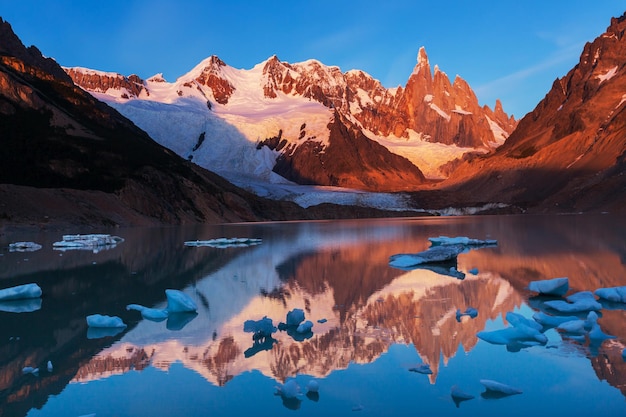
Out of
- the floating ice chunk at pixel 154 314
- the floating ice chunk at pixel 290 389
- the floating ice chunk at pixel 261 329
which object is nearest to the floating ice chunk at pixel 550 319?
the floating ice chunk at pixel 261 329

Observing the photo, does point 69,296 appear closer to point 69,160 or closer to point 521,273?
point 521,273

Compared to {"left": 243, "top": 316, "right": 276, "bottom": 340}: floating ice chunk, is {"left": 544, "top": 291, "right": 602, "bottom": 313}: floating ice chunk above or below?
above

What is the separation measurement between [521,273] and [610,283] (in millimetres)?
3613

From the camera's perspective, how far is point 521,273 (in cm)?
2241

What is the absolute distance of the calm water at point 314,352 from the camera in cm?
898

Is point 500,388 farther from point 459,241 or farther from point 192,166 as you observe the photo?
point 192,166

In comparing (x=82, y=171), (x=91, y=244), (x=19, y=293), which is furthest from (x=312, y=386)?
(x=82, y=171)

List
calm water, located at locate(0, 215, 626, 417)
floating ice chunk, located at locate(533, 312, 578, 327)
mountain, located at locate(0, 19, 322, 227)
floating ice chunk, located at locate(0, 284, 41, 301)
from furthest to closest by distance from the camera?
mountain, located at locate(0, 19, 322, 227) < floating ice chunk, located at locate(0, 284, 41, 301) < floating ice chunk, located at locate(533, 312, 578, 327) < calm water, located at locate(0, 215, 626, 417)

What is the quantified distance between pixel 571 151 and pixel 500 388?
145688 mm

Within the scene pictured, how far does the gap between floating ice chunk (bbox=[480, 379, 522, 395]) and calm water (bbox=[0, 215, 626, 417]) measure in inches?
5.5

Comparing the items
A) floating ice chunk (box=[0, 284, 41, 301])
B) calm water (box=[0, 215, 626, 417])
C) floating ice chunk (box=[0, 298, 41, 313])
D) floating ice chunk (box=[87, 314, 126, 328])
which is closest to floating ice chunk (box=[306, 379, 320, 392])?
calm water (box=[0, 215, 626, 417])

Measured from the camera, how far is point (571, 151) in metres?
142

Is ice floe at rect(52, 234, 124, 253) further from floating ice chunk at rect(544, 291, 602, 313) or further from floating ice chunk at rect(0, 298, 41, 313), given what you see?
floating ice chunk at rect(544, 291, 602, 313)

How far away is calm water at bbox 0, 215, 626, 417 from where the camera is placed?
898 cm
